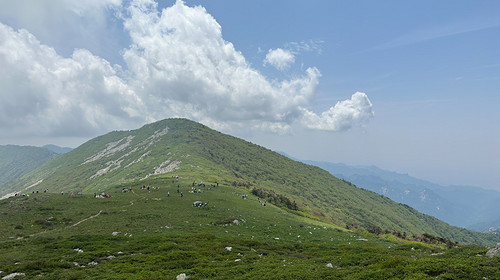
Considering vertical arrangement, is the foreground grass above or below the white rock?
above

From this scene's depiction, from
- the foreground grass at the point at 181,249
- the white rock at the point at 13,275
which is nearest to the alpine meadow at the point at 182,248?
the foreground grass at the point at 181,249

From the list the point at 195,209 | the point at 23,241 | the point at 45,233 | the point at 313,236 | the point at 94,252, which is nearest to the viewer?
the point at 94,252

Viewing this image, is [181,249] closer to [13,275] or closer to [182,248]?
[182,248]

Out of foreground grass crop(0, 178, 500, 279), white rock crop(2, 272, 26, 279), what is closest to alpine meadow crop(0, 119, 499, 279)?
foreground grass crop(0, 178, 500, 279)

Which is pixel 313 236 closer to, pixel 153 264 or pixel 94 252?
pixel 153 264

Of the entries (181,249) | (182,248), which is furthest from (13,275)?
(182,248)

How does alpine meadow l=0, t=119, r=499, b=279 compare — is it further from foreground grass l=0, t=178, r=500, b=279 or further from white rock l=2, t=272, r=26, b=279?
white rock l=2, t=272, r=26, b=279

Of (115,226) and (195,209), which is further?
(195,209)

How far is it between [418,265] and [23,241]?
161ft

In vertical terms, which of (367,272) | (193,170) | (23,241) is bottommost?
(23,241)

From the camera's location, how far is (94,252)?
30.2 m

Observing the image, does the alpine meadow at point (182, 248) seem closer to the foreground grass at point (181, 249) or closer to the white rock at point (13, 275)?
the foreground grass at point (181, 249)

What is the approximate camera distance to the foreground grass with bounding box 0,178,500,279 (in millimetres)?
21141

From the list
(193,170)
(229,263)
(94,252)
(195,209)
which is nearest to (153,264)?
(229,263)
